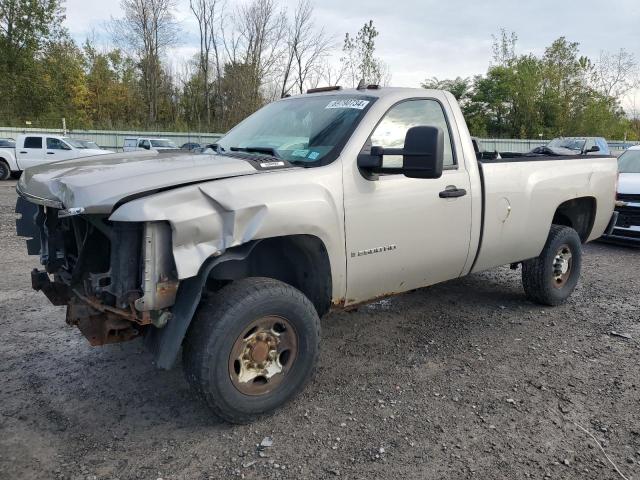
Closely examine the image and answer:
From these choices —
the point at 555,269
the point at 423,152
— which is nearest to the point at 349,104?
the point at 423,152

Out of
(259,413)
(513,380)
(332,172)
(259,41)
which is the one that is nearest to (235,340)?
(259,413)

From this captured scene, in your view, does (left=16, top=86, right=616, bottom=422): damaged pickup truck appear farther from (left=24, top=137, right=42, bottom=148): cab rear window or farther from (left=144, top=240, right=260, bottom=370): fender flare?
(left=24, top=137, right=42, bottom=148): cab rear window

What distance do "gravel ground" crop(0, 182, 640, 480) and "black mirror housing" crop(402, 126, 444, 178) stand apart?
57.8 inches

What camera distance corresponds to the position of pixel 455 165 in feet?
13.0

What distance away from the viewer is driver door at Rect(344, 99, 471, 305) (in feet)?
10.9

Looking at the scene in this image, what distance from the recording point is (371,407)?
3236 mm

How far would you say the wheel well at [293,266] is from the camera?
3.19 meters

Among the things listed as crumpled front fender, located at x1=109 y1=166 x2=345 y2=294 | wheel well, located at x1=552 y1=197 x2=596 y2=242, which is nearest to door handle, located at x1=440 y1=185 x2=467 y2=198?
crumpled front fender, located at x1=109 y1=166 x2=345 y2=294

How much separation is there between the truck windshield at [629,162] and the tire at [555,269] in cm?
496

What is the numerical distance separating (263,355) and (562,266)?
3494 mm

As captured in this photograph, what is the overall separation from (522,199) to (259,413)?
2.86 meters

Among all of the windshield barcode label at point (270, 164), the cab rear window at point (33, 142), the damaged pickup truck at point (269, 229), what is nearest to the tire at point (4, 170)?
the cab rear window at point (33, 142)

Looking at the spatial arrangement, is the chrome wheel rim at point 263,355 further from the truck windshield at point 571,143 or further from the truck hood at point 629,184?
the truck windshield at point 571,143

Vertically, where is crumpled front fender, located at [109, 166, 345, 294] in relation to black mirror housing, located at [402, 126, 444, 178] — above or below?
below
